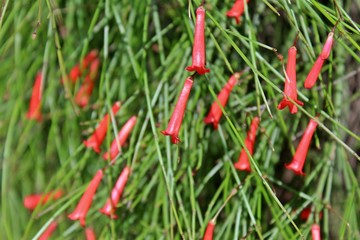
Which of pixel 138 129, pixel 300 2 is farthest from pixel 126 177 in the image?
pixel 300 2

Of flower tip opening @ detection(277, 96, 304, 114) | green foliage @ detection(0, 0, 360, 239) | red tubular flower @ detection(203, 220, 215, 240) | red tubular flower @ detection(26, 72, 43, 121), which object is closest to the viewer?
flower tip opening @ detection(277, 96, 304, 114)

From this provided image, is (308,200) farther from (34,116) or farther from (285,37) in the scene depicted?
(34,116)

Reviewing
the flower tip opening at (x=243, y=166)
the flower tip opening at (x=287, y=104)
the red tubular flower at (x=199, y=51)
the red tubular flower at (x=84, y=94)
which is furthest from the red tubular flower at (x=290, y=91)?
the red tubular flower at (x=84, y=94)

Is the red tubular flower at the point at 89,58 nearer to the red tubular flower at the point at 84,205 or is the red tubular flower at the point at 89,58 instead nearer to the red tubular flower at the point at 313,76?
the red tubular flower at the point at 84,205

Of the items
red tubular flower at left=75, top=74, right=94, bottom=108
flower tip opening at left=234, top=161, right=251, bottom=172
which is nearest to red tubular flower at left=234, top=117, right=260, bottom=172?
flower tip opening at left=234, top=161, right=251, bottom=172

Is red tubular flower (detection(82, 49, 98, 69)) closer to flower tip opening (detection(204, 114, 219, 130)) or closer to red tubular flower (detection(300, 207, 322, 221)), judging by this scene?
flower tip opening (detection(204, 114, 219, 130))

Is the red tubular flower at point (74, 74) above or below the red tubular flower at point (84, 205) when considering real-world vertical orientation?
above

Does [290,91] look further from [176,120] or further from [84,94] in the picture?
[84,94]

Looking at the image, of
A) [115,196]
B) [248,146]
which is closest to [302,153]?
[248,146]
